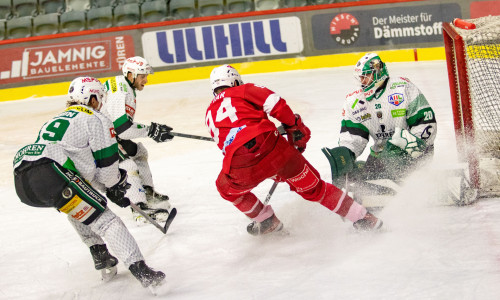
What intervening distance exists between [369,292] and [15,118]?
6.61 meters

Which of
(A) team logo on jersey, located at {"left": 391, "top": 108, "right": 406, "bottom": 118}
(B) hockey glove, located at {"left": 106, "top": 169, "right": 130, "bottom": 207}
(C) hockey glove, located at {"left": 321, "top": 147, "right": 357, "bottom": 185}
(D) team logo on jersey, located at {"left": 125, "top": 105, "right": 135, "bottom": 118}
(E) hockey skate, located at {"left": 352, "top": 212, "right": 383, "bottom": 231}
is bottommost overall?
(E) hockey skate, located at {"left": 352, "top": 212, "right": 383, "bottom": 231}

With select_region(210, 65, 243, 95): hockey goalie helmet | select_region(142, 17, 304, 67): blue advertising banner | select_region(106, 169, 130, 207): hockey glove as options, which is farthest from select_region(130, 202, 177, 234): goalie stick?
select_region(142, 17, 304, 67): blue advertising banner

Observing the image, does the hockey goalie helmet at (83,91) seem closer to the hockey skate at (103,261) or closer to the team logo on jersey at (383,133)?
the hockey skate at (103,261)

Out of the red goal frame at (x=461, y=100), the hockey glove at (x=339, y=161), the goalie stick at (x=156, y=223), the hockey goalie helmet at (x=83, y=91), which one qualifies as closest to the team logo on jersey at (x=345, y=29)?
the red goal frame at (x=461, y=100)

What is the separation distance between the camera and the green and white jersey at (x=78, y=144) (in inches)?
121

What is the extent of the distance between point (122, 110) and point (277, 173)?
4.44 feet

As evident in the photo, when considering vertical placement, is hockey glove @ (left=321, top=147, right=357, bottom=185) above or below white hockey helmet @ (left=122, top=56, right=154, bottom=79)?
below

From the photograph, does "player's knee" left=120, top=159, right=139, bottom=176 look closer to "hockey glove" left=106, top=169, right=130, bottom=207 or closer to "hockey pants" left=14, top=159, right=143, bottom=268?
"hockey glove" left=106, top=169, right=130, bottom=207

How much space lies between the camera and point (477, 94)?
404 cm

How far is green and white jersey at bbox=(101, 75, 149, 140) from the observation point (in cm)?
415

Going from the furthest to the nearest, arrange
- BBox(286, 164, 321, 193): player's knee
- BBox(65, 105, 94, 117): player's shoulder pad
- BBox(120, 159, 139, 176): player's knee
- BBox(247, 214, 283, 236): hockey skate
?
BBox(120, 159, 139, 176): player's knee, BBox(247, 214, 283, 236): hockey skate, BBox(286, 164, 321, 193): player's knee, BBox(65, 105, 94, 117): player's shoulder pad

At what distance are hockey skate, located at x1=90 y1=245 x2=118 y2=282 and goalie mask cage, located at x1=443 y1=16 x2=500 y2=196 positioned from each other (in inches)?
80.1

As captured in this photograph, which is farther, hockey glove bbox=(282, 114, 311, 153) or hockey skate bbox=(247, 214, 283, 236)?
hockey skate bbox=(247, 214, 283, 236)

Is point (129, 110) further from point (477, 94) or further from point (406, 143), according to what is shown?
point (477, 94)
